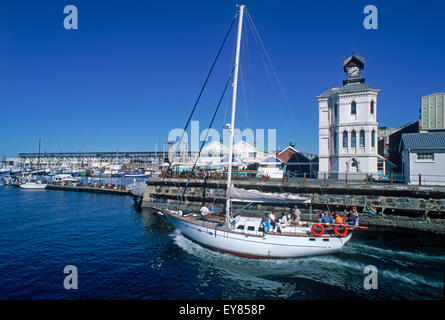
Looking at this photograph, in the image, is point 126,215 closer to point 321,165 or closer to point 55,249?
point 55,249

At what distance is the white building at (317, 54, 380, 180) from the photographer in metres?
32.5

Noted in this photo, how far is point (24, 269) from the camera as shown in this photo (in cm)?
1532

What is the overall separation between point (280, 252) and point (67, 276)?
13.3m

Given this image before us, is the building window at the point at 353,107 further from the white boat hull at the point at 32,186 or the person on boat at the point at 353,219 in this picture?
the white boat hull at the point at 32,186

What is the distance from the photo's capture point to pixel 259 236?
1666cm

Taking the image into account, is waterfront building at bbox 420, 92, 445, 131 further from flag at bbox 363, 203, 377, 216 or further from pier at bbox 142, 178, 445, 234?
flag at bbox 363, 203, 377, 216

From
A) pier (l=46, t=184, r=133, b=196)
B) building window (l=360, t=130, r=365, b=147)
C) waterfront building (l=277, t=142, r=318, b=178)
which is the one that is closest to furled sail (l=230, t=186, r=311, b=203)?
building window (l=360, t=130, r=365, b=147)

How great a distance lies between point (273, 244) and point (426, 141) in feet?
75.1

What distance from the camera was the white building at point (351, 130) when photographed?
32500 mm

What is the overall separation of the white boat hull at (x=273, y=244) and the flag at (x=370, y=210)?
10.2 metres

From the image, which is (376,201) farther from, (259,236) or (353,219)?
(259,236)

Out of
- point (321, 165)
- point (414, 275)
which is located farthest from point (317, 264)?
point (321, 165)

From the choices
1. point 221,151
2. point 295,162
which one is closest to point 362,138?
point 295,162

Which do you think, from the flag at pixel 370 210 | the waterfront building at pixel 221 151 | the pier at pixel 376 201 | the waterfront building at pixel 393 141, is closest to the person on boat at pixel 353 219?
the pier at pixel 376 201
